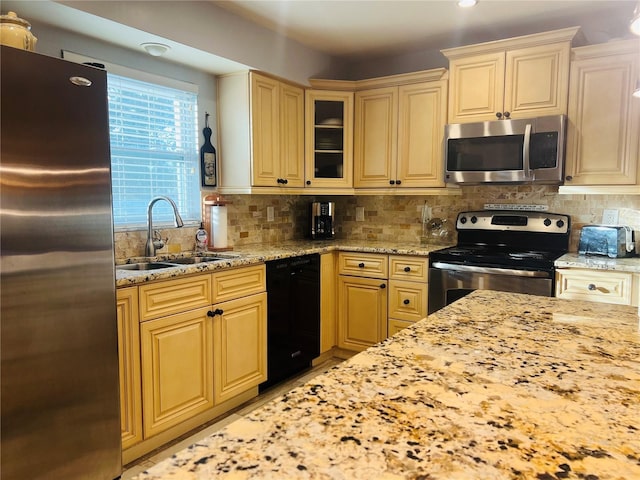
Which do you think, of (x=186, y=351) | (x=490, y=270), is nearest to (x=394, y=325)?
(x=490, y=270)

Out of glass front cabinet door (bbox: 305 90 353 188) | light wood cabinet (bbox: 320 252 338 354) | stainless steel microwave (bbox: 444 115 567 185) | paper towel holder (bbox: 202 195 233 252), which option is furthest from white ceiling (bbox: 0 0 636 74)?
light wood cabinet (bbox: 320 252 338 354)

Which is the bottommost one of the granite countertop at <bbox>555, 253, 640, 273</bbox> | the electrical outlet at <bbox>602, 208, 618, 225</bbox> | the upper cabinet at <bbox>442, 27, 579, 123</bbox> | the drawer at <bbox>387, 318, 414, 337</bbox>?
the drawer at <bbox>387, 318, 414, 337</bbox>

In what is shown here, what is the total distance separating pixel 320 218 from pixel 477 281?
142 cm

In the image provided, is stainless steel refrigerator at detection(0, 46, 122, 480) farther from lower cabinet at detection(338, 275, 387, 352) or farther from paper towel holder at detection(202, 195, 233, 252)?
lower cabinet at detection(338, 275, 387, 352)

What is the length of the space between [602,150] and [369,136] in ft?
5.28

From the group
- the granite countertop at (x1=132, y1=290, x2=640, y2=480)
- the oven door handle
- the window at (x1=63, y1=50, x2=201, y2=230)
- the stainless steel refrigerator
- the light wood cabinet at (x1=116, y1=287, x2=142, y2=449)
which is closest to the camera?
the granite countertop at (x1=132, y1=290, x2=640, y2=480)

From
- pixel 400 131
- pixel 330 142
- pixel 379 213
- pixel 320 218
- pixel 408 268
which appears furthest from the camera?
pixel 379 213

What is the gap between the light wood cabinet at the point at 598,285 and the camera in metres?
2.54

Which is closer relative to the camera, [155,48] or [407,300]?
[155,48]

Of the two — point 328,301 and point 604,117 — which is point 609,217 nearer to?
point 604,117

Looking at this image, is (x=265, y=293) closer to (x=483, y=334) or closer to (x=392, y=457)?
(x=483, y=334)

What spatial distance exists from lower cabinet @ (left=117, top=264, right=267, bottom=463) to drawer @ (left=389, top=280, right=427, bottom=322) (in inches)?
38.9

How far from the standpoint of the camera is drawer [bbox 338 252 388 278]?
3.40 metres

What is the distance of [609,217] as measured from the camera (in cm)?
309
